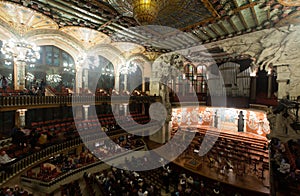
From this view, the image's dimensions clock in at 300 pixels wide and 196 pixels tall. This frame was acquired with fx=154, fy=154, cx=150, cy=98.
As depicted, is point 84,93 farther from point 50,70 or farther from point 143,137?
point 143,137

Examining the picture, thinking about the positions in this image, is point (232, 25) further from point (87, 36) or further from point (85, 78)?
point (85, 78)

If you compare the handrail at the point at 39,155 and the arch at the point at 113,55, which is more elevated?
the arch at the point at 113,55

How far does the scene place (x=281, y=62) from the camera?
6844 mm

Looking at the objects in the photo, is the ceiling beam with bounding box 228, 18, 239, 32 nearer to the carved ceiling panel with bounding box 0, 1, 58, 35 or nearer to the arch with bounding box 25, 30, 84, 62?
the carved ceiling panel with bounding box 0, 1, 58, 35

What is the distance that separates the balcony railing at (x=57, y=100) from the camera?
22.5ft

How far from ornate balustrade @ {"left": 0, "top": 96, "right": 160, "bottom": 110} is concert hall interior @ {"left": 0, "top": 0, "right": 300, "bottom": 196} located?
51 millimetres

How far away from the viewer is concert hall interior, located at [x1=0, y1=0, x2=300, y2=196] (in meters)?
6.17

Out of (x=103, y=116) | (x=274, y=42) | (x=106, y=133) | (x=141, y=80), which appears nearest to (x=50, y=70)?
(x=103, y=116)

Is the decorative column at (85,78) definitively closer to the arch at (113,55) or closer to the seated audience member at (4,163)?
the arch at (113,55)

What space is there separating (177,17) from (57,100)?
7.74m

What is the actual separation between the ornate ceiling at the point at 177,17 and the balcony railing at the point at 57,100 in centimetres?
371

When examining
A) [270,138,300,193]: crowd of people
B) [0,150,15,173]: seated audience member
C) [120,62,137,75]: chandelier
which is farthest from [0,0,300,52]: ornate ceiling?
[0,150,15,173]: seated audience member

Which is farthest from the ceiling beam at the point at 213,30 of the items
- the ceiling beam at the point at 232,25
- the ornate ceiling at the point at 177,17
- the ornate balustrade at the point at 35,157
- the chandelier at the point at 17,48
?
the ornate balustrade at the point at 35,157

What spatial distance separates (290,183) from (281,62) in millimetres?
4968
